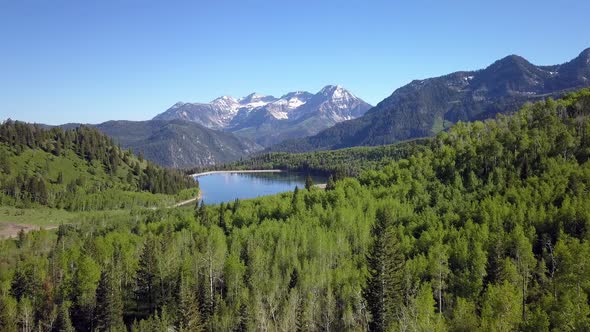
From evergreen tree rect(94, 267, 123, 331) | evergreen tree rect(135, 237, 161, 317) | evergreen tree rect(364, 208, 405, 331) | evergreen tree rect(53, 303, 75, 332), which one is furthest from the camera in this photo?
evergreen tree rect(135, 237, 161, 317)

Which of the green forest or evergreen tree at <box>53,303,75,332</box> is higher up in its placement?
the green forest

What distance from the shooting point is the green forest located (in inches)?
2625

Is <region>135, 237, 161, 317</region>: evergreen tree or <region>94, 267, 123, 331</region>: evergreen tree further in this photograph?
<region>135, 237, 161, 317</region>: evergreen tree

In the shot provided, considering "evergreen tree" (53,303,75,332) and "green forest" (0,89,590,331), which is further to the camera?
"evergreen tree" (53,303,75,332)

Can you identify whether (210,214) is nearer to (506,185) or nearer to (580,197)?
(506,185)

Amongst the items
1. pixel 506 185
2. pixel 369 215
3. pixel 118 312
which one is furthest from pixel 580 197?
pixel 118 312

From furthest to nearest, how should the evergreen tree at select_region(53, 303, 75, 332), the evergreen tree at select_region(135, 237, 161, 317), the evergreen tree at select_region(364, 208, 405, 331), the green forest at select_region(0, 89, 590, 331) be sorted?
the evergreen tree at select_region(135, 237, 161, 317) < the evergreen tree at select_region(53, 303, 75, 332) < the green forest at select_region(0, 89, 590, 331) < the evergreen tree at select_region(364, 208, 405, 331)

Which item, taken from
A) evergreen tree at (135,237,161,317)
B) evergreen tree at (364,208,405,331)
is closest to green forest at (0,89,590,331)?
evergreen tree at (364,208,405,331)

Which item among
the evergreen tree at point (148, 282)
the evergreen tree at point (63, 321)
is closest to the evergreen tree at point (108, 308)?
the evergreen tree at point (63, 321)

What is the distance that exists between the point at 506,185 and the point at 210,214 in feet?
321

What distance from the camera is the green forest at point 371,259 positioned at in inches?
2625

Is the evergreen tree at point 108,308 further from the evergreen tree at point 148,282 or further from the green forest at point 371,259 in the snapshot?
the evergreen tree at point 148,282

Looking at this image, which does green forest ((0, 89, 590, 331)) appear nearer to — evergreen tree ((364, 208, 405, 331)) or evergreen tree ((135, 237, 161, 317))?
evergreen tree ((364, 208, 405, 331))

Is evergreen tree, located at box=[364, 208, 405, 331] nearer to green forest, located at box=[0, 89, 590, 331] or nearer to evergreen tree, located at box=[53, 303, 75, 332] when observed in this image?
green forest, located at box=[0, 89, 590, 331]
